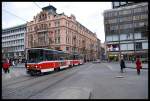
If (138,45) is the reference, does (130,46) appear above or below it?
below

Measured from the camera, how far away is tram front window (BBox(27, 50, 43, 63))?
27.7m

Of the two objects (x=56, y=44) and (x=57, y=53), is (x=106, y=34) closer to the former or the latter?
(x=56, y=44)

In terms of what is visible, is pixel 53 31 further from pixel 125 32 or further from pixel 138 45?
pixel 138 45

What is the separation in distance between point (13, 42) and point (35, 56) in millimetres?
45100

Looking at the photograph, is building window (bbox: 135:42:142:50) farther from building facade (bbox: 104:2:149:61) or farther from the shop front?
the shop front

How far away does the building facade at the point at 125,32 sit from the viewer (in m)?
78.6

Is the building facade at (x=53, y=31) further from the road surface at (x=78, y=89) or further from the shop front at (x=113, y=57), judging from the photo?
the road surface at (x=78, y=89)

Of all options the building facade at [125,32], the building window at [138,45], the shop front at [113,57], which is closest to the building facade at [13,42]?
the building facade at [125,32]

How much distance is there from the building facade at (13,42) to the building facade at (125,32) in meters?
29.2

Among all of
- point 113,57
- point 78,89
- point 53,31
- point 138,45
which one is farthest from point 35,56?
point 53,31

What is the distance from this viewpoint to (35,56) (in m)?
27.8

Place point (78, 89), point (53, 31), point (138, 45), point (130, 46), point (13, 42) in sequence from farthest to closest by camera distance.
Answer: point (53, 31) → point (130, 46) → point (138, 45) → point (13, 42) → point (78, 89)

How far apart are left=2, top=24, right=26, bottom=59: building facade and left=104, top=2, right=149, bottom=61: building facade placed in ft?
95.7

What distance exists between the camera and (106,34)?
89.2 m
